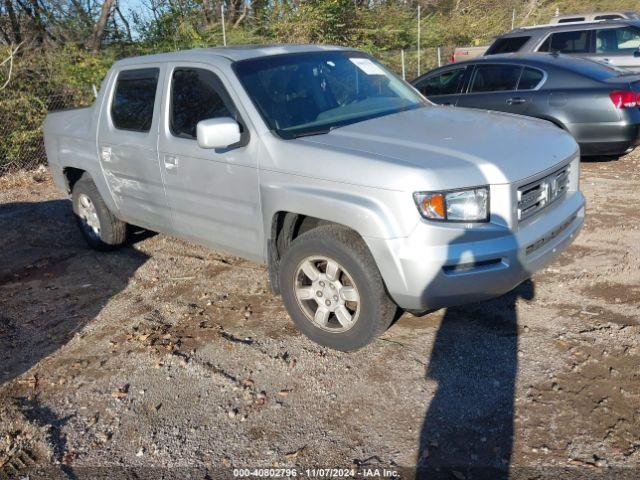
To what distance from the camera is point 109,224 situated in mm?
5746

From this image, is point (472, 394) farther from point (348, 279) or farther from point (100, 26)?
point (100, 26)

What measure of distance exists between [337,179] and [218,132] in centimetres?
87

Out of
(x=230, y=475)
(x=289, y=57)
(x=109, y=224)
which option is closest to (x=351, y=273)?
(x=230, y=475)

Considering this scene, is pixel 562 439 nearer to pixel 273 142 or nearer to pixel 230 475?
pixel 230 475

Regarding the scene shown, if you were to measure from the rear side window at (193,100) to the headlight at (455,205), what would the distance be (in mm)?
1622

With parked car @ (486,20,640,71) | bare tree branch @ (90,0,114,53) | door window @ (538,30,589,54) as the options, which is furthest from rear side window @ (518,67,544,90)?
bare tree branch @ (90,0,114,53)

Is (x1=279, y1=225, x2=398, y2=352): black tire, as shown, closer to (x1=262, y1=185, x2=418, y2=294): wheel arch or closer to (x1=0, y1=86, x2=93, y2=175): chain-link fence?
(x1=262, y1=185, x2=418, y2=294): wheel arch

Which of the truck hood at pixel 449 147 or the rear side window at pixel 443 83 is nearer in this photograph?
the truck hood at pixel 449 147

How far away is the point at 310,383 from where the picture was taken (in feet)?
11.4

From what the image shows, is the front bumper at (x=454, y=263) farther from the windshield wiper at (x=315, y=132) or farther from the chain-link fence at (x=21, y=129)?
the chain-link fence at (x=21, y=129)

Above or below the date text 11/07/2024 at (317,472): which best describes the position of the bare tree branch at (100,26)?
above

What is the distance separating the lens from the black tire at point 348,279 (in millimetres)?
3373

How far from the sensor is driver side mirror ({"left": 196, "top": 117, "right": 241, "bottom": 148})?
12.0 ft

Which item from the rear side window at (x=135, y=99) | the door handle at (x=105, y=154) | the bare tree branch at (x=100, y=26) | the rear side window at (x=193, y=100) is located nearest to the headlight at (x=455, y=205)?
the rear side window at (x=193, y=100)
